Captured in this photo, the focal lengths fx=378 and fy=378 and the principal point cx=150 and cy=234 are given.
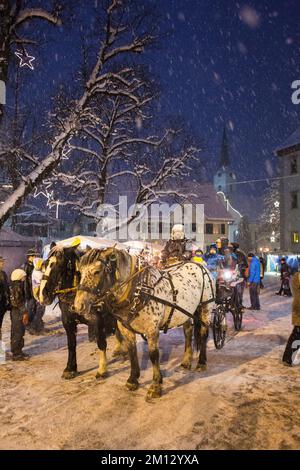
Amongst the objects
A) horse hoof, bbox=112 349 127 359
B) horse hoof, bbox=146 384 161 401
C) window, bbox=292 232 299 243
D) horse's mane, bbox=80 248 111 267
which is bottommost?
horse hoof, bbox=112 349 127 359

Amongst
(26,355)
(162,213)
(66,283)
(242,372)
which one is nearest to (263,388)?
(242,372)

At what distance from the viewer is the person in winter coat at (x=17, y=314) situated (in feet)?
24.1

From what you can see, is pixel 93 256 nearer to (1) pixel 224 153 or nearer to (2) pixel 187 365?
(2) pixel 187 365

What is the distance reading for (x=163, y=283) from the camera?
572 cm

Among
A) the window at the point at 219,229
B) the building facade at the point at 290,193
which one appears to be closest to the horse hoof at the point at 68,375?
the building facade at the point at 290,193

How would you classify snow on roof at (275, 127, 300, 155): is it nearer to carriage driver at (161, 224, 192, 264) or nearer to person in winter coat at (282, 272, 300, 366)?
carriage driver at (161, 224, 192, 264)

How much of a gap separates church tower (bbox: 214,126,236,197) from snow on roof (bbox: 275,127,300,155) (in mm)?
61272

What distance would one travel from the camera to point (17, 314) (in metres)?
7.50

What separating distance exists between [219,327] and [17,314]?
4085mm

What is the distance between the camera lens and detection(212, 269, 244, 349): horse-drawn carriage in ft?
25.6

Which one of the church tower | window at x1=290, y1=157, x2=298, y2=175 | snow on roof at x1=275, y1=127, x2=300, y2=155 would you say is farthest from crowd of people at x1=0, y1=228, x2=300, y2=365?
the church tower

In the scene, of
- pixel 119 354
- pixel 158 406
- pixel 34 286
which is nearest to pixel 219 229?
pixel 119 354

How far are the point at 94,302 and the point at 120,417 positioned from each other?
142 cm
